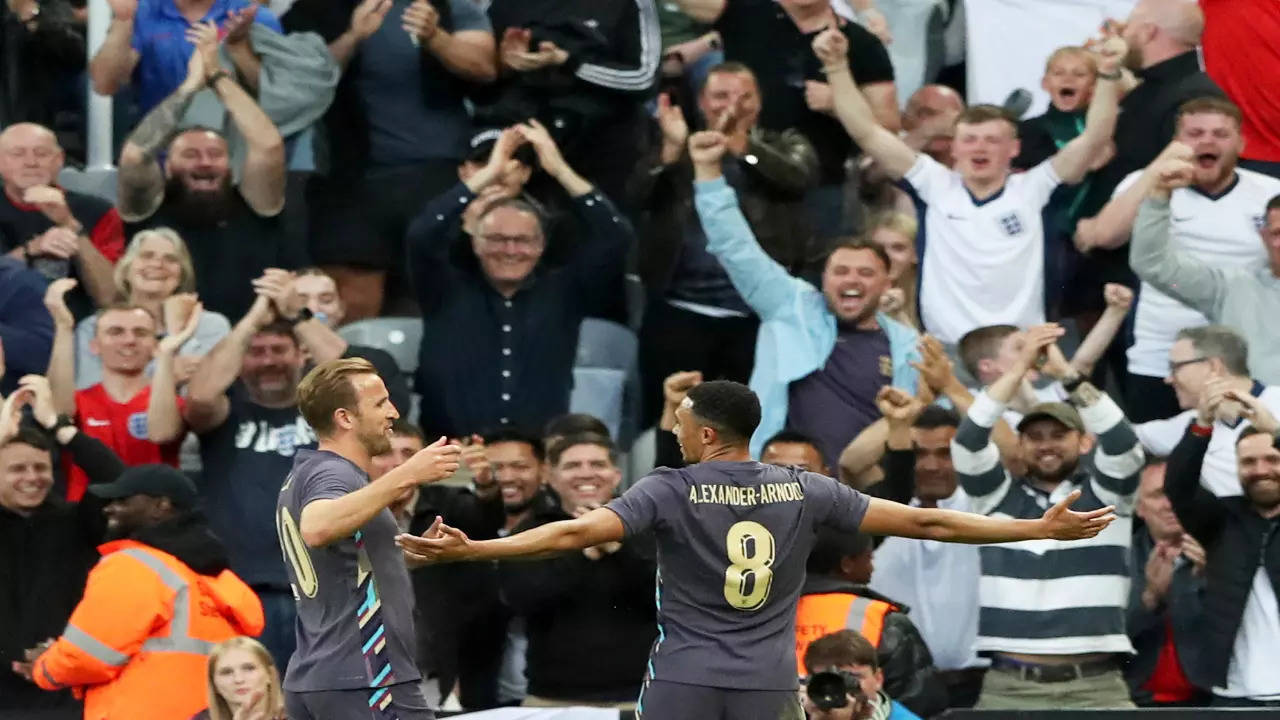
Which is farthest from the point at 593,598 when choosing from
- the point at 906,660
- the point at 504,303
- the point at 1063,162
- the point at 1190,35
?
the point at 1190,35

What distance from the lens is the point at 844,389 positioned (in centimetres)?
1084

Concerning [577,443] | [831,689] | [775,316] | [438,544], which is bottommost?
[831,689]

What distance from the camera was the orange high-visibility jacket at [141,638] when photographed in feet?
29.8

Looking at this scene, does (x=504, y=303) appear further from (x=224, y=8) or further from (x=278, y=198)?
(x=224, y=8)

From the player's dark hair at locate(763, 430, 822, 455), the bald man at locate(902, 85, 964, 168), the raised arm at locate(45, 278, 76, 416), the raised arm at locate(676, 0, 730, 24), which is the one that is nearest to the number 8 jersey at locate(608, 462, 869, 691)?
the player's dark hair at locate(763, 430, 822, 455)

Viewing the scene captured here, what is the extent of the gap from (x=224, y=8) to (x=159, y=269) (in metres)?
1.77

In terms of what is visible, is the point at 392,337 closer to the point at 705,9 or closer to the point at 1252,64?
the point at 705,9

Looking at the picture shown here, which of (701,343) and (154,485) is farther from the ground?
(701,343)

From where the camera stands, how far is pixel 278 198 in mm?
11625

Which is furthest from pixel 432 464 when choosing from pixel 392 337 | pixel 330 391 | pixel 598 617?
pixel 392 337

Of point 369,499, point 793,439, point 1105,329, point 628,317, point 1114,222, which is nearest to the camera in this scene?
point 369,499

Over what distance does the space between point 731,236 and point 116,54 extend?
3462mm

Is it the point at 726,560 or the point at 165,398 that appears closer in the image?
the point at 726,560

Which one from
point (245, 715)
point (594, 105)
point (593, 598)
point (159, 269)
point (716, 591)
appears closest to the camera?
point (716, 591)
